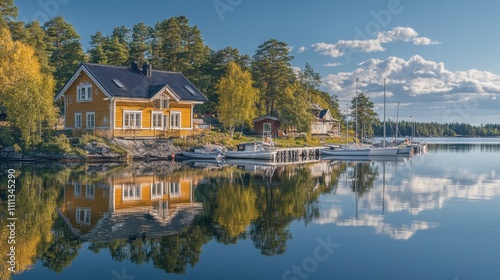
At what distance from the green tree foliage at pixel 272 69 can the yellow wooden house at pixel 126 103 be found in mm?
23503

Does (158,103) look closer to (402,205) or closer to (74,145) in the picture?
(74,145)

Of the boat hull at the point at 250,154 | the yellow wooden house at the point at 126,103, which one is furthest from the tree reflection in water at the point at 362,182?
the yellow wooden house at the point at 126,103

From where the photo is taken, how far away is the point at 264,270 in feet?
39.0

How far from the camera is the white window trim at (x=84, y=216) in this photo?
53.6ft

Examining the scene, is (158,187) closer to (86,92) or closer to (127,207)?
(127,207)

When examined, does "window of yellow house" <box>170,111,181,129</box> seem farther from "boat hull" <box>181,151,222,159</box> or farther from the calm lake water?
the calm lake water

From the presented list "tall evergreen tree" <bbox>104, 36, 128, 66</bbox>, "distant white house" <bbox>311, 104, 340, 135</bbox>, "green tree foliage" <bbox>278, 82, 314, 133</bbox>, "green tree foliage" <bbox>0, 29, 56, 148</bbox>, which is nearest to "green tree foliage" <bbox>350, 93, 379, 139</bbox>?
"distant white house" <bbox>311, 104, 340, 135</bbox>

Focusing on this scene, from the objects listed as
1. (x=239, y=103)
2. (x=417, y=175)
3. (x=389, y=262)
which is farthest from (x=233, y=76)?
(x=389, y=262)

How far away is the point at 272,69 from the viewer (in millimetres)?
74625

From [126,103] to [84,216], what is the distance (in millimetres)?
31381

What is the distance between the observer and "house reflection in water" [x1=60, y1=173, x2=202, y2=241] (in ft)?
50.0

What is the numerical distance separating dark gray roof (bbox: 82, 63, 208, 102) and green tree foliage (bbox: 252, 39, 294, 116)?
21.7 meters

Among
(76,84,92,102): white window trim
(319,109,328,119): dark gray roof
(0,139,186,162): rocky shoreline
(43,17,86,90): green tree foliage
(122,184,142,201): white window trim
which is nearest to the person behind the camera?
(122,184,142,201): white window trim

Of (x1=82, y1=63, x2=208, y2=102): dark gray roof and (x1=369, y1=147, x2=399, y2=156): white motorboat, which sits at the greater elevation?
(x1=82, y1=63, x2=208, y2=102): dark gray roof
